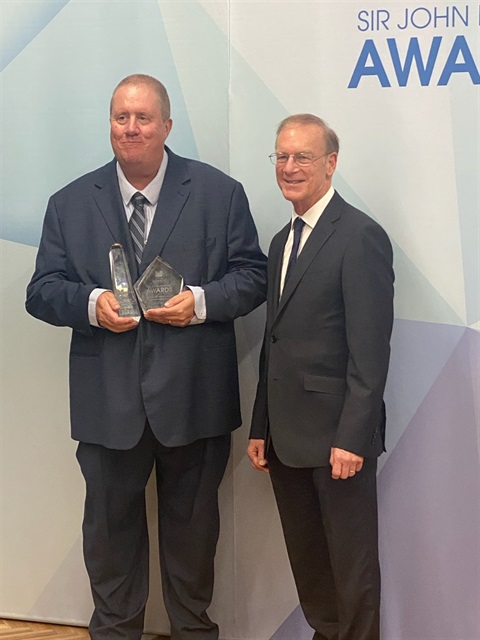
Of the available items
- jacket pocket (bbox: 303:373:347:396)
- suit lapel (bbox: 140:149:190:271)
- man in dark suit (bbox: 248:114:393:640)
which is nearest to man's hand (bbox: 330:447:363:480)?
man in dark suit (bbox: 248:114:393:640)

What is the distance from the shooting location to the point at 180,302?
298 centimetres

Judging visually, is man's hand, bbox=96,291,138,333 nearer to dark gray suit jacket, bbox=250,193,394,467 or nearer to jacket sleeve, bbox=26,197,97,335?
jacket sleeve, bbox=26,197,97,335

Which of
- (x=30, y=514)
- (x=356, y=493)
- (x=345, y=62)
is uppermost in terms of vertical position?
(x=345, y=62)

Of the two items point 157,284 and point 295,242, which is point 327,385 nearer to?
point 295,242

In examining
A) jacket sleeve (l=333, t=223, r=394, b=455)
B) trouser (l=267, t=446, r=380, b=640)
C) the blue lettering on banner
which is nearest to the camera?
jacket sleeve (l=333, t=223, r=394, b=455)

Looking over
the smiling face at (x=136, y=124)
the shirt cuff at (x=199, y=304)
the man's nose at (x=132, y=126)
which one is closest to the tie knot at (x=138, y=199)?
the smiling face at (x=136, y=124)

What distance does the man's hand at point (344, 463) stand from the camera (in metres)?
2.77

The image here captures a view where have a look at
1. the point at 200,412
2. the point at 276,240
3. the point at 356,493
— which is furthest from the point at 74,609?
the point at 276,240

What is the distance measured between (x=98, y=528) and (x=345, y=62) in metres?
1.76

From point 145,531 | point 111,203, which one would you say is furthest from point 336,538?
point 111,203

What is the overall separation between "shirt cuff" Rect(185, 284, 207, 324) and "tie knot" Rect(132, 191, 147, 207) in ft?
1.02

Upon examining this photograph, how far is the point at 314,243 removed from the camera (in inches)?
113

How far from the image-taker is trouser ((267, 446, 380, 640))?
9.45 feet

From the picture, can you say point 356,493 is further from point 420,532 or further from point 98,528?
point 98,528
